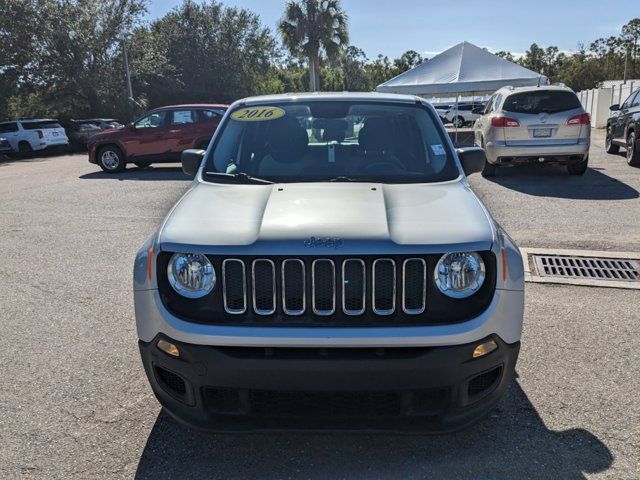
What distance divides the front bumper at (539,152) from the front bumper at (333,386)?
9.36 meters

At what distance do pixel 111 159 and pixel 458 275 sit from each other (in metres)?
14.5

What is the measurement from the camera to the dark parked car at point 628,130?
12.5 meters

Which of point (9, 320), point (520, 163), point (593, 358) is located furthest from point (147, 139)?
point (593, 358)

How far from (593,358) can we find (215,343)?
2.65 meters

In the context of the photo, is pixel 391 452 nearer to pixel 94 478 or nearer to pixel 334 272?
pixel 334 272

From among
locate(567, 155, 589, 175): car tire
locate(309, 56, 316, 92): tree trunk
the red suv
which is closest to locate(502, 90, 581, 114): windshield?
locate(567, 155, 589, 175): car tire

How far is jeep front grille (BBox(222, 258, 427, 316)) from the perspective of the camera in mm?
2639

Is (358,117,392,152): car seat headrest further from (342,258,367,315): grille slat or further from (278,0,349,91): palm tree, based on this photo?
(278,0,349,91): palm tree

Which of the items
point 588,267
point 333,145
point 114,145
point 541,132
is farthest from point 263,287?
point 114,145

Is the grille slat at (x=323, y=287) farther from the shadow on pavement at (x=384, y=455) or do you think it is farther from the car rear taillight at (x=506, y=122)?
the car rear taillight at (x=506, y=122)

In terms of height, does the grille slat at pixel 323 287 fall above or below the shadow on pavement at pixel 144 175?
above

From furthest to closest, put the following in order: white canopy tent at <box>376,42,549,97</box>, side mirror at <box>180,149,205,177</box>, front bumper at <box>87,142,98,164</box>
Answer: white canopy tent at <box>376,42,549,97</box> → front bumper at <box>87,142,98,164</box> → side mirror at <box>180,149,205,177</box>

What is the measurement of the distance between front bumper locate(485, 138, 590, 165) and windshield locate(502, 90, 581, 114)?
0.68 metres

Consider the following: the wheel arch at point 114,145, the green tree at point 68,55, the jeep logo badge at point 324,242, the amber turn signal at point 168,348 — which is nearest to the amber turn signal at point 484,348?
the jeep logo badge at point 324,242
